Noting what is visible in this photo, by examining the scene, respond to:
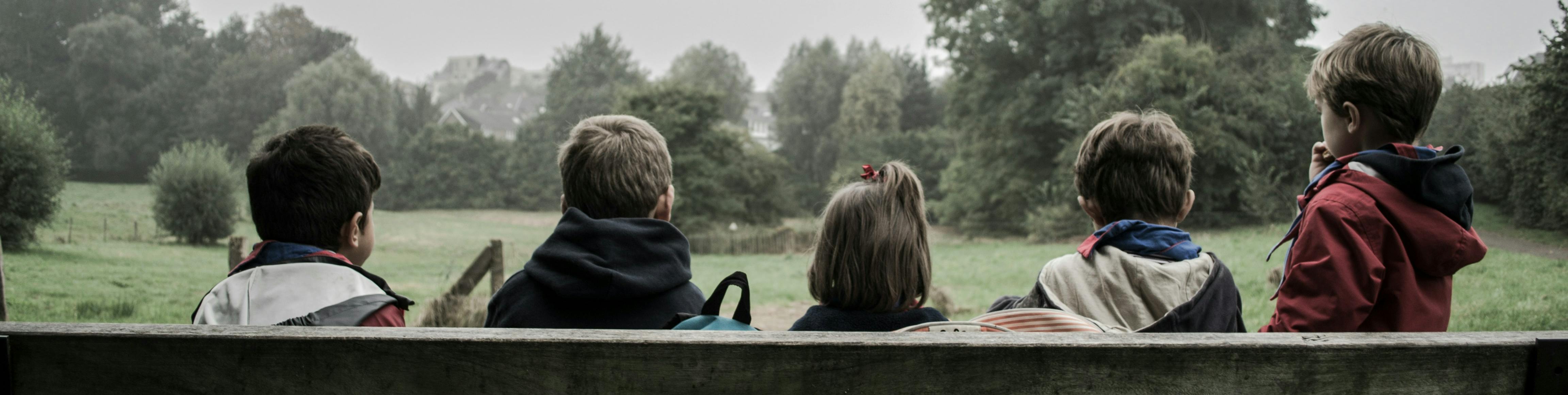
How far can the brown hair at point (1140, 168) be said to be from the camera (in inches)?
79.9

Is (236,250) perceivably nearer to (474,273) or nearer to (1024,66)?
(474,273)

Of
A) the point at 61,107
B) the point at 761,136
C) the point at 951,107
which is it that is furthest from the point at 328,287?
the point at 761,136

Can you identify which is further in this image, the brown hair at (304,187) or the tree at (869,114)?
the tree at (869,114)

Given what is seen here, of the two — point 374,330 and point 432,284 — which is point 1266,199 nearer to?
point 432,284

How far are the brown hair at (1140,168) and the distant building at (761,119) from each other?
2634 centimetres

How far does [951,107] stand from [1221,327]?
69.1 ft

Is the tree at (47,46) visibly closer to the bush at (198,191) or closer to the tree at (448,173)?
the bush at (198,191)

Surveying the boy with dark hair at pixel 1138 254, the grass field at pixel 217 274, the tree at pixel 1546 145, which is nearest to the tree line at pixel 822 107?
the tree at pixel 1546 145

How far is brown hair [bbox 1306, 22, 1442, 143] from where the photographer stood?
1.82 m

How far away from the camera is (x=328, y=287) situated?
5.98 feet

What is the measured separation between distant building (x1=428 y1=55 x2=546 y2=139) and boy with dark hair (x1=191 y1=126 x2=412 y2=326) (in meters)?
10.6

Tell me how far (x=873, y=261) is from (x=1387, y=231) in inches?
38.6

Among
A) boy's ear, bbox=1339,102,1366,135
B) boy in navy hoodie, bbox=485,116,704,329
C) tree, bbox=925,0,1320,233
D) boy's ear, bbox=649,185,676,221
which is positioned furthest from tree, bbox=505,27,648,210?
tree, bbox=925,0,1320,233

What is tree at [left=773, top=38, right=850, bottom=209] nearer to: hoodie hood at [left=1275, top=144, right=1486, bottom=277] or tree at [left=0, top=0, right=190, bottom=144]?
tree at [left=0, top=0, right=190, bottom=144]
